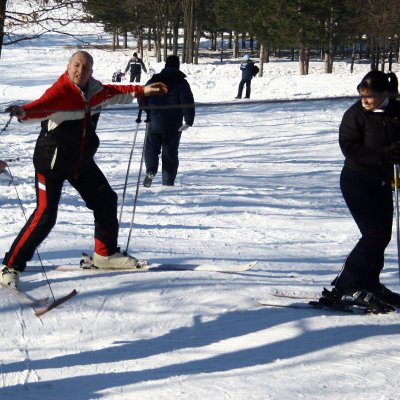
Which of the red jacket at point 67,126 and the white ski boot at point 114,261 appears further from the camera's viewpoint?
the white ski boot at point 114,261

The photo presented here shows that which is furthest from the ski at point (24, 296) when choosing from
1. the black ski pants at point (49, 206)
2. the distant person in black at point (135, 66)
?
the distant person in black at point (135, 66)

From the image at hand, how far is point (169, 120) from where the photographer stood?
35.7 feet

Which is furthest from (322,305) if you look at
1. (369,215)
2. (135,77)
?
(135,77)

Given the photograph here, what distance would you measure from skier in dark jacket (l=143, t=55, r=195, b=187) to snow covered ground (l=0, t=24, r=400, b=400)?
14.1 inches

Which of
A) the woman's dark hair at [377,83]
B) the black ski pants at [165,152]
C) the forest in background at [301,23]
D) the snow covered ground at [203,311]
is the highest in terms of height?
the forest in background at [301,23]

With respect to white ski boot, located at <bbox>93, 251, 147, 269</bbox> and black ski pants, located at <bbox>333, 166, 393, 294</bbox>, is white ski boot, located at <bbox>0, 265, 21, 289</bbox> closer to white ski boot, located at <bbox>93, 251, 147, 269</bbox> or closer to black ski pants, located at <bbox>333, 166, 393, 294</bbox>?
white ski boot, located at <bbox>93, 251, 147, 269</bbox>

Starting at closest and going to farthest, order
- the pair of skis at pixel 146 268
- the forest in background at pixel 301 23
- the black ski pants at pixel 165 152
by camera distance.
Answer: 1. the pair of skis at pixel 146 268
2. the black ski pants at pixel 165 152
3. the forest in background at pixel 301 23

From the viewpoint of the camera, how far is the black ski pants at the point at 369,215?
17.4 feet

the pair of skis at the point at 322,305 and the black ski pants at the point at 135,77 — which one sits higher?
the black ski pants at the point at 135,77

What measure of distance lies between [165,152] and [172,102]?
85cm

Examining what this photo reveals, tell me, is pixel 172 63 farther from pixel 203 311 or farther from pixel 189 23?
pixel 189 23

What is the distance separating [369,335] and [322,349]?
0.44m

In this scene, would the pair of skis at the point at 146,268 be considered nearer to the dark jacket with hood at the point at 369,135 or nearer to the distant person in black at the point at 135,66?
the dark jacket with hood at the point at 369,135

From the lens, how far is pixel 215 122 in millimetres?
20688
